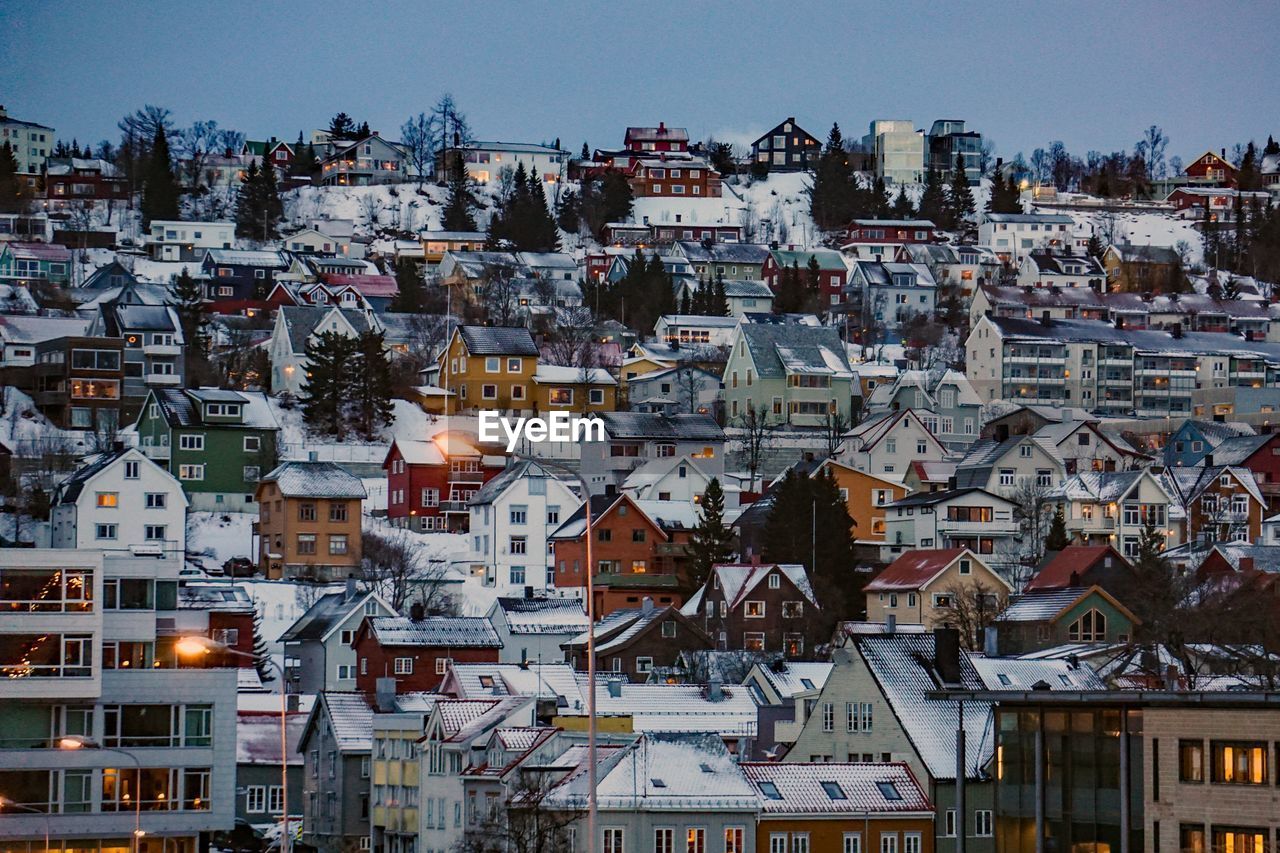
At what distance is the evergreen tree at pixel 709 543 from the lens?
11125 cm

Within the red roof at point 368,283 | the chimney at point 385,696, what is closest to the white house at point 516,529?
the chimney at point 385,696

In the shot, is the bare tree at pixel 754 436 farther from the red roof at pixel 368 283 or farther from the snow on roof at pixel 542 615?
the red roof at pixel 368 283

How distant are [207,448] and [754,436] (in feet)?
108

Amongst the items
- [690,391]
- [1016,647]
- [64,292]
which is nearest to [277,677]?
[1016,647]

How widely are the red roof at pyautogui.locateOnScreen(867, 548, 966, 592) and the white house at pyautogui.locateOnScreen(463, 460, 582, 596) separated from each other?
46.9 feet

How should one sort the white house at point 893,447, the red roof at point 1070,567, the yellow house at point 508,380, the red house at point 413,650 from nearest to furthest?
the red house at point 413,650 < the red roof at point 1070,567 < the white house at point 893,447 < the yellow house at point 508,380

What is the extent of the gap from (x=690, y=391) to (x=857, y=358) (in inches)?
681

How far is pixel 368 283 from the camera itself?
17712 cm

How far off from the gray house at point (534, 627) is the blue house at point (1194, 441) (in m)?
46.9

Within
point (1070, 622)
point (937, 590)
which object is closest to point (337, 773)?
point (1070, 622)

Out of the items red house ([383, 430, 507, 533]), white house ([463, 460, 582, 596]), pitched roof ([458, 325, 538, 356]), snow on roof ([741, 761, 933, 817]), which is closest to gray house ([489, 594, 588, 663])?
white house ([463, 460, 582, 596])

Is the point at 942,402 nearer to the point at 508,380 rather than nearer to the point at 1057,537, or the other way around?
the point at 508,380

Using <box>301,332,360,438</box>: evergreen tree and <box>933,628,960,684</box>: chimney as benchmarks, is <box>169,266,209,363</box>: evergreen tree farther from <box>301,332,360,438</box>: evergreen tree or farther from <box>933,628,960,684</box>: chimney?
<box>933,628,960,684</box>: chimney

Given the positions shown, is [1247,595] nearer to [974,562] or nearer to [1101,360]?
[974,562]
